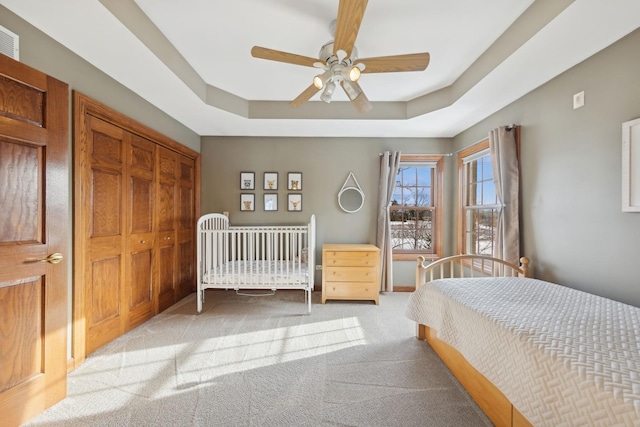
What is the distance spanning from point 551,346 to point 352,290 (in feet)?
7.39

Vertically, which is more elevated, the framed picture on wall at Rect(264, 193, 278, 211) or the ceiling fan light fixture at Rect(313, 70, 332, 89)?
the ceiling fan light fixture at Rect(313, 70, 332, 89)

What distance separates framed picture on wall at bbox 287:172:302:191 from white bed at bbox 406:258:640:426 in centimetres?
238

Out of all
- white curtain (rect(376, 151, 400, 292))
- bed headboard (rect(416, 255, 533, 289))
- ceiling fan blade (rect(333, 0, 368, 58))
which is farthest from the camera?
white curtain (rect(376, 151, 400, 292))

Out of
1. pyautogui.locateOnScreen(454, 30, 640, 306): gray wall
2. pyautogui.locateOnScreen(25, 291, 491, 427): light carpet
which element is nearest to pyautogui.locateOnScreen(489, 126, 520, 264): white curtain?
pyautogui.locateOnScreen(454, 30, 640, 306): gray wall

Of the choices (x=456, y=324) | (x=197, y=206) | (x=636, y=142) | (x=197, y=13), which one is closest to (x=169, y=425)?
(x=456, y=324)

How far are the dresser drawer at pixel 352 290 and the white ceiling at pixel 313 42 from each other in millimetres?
2050

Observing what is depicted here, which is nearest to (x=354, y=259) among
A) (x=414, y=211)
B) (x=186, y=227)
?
(x=414, y=211)

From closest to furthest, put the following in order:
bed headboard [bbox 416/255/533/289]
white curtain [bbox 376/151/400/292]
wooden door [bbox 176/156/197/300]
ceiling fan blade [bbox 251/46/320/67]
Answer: ceiling fan blade [bbox 251/46/320/67] < bed headboard [bbox 416/255/533/289] < wooden door [bbox 176/156/197/300] < white curtain [bbox 376/151/400/292]

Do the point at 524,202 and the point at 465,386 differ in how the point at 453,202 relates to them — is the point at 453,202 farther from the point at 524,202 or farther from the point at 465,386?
the point at 465,386

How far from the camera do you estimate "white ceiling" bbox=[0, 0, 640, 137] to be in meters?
1.53

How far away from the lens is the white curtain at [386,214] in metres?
3.57

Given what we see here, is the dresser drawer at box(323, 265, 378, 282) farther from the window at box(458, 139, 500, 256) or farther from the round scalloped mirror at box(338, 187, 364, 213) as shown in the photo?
the window at box(458, 139, 500, 256)

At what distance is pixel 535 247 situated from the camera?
2.28 metres

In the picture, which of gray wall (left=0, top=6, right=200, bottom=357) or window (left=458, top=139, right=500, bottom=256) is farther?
window (left=458, top=139, right=500, bottom=256)
